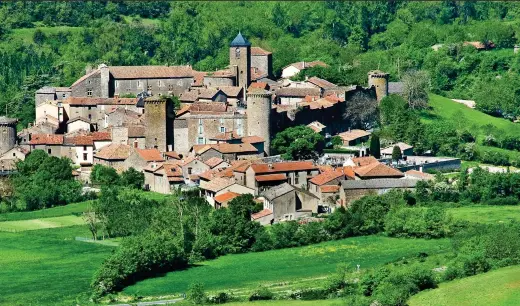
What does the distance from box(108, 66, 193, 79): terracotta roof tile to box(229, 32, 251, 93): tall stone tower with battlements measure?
334 cm

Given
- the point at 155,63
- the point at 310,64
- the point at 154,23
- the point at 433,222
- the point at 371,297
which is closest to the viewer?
the point at 371,297

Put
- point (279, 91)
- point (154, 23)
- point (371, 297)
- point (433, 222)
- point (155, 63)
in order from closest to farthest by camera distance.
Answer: point (371, 297) < point (433, 222) < point (279, 91) < point (155, 63) < point (154, 23)

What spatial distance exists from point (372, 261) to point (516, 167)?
23.1 m

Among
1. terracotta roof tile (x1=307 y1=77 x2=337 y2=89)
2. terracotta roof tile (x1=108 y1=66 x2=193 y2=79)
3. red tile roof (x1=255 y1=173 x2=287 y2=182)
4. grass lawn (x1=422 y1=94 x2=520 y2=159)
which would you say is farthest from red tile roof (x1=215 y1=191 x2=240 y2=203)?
grass lawn (x1=422 y1=94 x2=520 y2=159)

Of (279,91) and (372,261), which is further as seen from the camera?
(279,91)

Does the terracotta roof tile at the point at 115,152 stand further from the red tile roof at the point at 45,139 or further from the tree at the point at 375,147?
the tree at the point at 375,147

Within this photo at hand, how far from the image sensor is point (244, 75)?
3428 inches

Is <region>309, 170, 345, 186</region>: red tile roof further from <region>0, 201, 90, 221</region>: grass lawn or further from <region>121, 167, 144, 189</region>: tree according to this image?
<region>0, 201, 90, 221</region>: grass lawn

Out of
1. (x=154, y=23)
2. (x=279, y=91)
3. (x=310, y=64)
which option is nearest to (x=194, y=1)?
(x=154, y=23)

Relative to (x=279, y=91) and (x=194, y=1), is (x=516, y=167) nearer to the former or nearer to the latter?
(x=279, y=91)

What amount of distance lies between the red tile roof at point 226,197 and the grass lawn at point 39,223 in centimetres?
668

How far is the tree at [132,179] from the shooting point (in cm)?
7444

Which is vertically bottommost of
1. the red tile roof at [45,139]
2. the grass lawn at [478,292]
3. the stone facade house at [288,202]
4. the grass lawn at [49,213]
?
the grass lawn at [478,292]

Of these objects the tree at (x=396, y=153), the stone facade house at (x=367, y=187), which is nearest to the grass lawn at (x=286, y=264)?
the stone facade house at (x=367, y=187)
